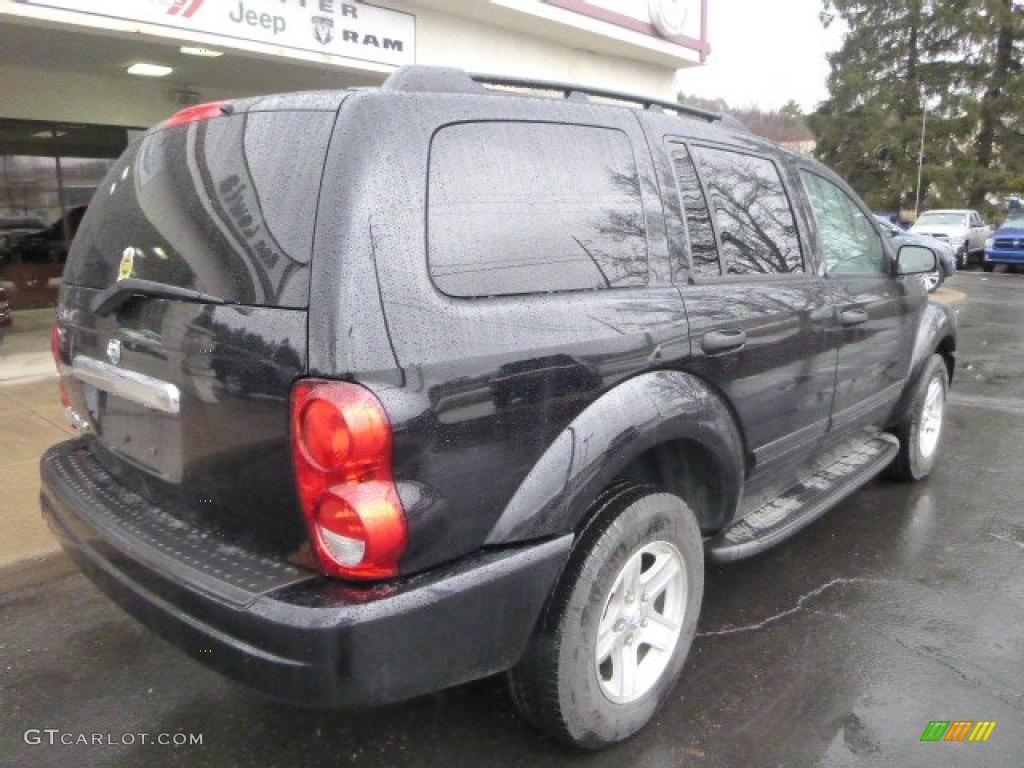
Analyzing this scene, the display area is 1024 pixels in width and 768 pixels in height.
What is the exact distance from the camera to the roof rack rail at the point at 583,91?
250cm

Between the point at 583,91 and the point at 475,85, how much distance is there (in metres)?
0.45

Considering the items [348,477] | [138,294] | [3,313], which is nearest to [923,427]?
[348,477]

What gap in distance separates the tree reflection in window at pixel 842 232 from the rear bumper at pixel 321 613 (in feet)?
7.52

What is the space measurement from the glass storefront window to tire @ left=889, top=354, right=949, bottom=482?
32.7 ft

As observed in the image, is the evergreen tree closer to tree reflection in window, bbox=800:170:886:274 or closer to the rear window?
tree reflection in window, bbox=800:170:886:274

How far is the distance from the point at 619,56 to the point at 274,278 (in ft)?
34.9

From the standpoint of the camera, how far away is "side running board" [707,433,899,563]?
303 centimetres

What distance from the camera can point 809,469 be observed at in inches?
144

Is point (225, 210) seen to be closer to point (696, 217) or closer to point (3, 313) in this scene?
point (696, 217)

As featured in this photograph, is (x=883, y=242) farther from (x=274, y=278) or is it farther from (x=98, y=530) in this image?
(x=98, y=530)

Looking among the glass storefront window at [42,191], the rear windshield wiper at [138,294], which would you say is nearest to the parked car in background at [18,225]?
the glass storefront window at [42,191]

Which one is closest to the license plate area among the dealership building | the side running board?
the side running board

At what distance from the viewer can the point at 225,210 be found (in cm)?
214

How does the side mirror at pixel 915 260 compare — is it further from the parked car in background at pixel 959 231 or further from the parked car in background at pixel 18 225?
the parked car in background at pixel 959 231
